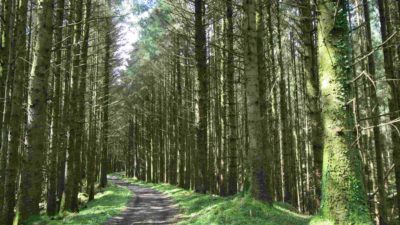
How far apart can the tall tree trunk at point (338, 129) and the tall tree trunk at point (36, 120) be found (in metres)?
7.29

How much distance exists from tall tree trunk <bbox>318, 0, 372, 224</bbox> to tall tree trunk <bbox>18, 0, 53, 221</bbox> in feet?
23.9

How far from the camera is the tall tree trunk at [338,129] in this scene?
Result: 465cm

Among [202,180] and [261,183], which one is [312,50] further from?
[202,180]

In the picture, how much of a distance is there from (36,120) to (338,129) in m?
7.55

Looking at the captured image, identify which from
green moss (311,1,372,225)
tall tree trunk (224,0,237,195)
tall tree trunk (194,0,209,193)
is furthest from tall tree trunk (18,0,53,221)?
tall tree trunk (194,0,209,193)

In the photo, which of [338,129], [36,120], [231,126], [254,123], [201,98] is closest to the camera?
[338,129]

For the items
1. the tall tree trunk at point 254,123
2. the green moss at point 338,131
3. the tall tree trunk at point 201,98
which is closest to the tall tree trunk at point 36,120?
the tall tree trunk at point 254,123

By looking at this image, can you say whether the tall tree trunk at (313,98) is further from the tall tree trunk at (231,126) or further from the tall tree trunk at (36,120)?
the tall tree trunk at (36,120)

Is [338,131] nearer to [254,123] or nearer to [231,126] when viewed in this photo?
[254,123]

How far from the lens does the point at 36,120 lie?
9.28 metres

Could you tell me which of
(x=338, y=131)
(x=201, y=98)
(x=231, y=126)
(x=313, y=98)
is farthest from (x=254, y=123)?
(x=201, y=98)

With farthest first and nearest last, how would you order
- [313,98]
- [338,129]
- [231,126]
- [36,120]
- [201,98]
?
[201,98], [231,126], [313,98], [36,120], [338,129]

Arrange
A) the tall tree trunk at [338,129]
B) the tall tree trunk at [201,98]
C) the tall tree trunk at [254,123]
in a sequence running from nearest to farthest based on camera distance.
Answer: the tall tree trunk at [338,129]
the tall tree trunk at [254,123]
the tall tree trunk at [201,98]

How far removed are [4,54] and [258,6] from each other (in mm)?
8698
